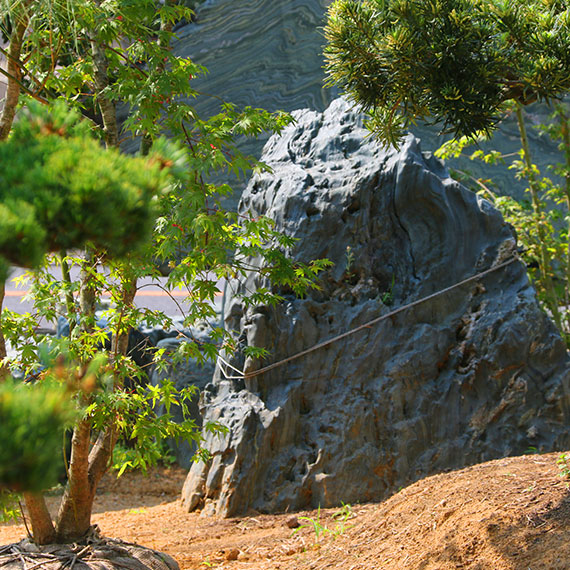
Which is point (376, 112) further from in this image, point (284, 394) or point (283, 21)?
point (283, 21)

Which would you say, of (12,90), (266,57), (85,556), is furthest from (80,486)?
(266,57)

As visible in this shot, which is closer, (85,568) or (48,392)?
(48,392)

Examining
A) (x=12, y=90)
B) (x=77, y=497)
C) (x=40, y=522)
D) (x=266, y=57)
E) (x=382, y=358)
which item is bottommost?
(x=40, y=522)

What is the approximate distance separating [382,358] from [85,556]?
8.61 feet

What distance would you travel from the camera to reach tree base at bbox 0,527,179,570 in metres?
2.87

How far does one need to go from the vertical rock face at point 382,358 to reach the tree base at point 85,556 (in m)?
1.43

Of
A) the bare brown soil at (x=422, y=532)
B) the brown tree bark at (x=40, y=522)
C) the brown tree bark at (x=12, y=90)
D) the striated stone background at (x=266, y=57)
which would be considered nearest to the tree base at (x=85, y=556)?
the brown tree bark at (x=40, y=522)

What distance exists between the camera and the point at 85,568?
2.87 m

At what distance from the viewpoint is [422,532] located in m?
2.96

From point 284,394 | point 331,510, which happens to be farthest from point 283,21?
point 331,510

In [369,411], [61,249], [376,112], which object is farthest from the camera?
[369,411]

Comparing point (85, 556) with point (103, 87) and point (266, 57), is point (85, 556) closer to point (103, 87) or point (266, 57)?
point (103, 87)

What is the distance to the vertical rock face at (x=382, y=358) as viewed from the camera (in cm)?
464

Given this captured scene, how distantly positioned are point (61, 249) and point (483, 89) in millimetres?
2086
